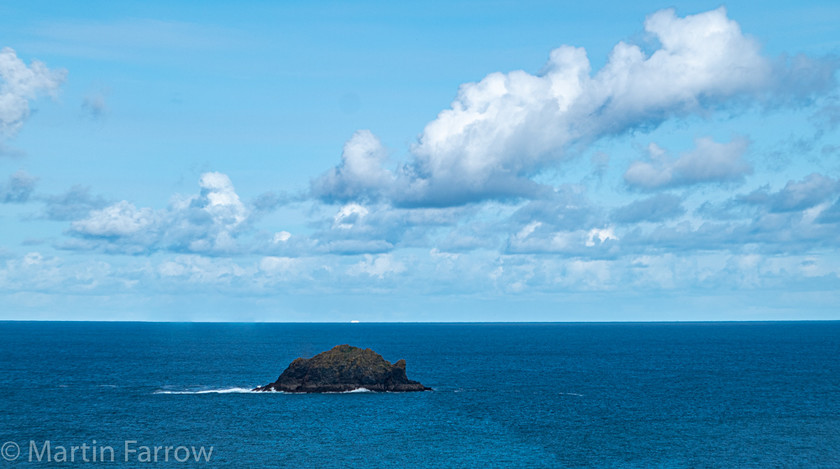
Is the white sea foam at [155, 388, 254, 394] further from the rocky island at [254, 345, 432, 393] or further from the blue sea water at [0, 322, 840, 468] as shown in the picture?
the rocky island at [254, 345, 432, 393]

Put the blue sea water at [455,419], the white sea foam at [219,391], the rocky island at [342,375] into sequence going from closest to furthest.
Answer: the blue sea water at [455,419] → the rocky island at [342,375] → the white sea foam at [219,391]

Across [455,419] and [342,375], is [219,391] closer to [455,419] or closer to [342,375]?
[342,375]

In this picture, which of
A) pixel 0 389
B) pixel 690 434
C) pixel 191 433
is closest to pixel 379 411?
pixel 191 433

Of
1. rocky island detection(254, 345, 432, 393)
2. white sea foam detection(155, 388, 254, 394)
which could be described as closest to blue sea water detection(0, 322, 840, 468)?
white sea foam detection(155, 388, 254, 394)

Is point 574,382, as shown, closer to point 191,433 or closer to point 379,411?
point 379,411

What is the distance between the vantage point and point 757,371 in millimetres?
161375

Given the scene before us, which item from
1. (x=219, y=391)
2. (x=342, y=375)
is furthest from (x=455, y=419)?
(x=219, y=391)

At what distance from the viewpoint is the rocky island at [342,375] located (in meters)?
121

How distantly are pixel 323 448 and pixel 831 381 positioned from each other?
107833mm

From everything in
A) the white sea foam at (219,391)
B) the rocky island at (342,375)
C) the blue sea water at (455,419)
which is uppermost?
the rocky island at (342,375)

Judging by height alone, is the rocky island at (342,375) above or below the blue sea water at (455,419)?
above

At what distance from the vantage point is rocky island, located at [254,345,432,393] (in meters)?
121

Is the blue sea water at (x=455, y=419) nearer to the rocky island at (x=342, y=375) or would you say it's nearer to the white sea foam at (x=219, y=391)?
the white sea foam at (x=219, y=391)

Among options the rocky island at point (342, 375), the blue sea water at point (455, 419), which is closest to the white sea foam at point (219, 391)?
the blue sea water at point (455, 419)
